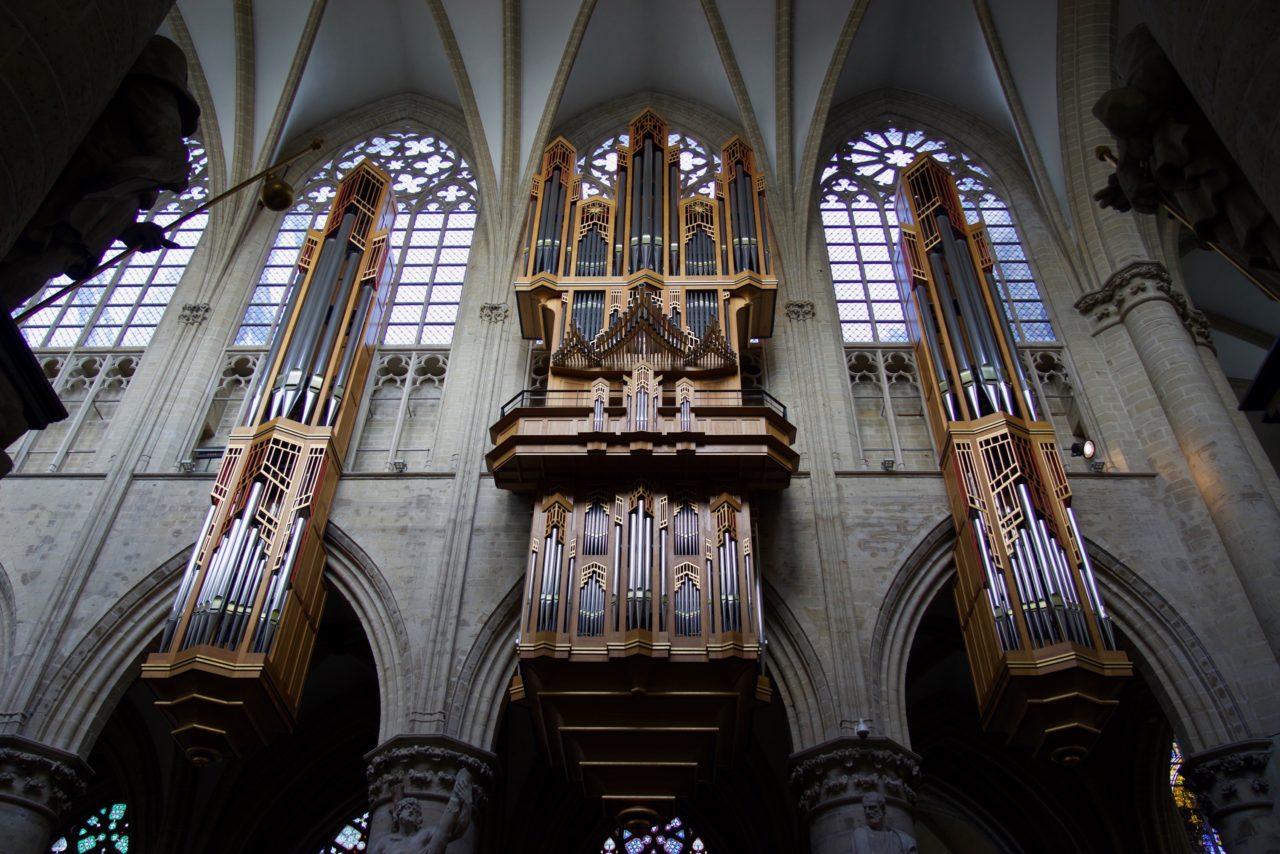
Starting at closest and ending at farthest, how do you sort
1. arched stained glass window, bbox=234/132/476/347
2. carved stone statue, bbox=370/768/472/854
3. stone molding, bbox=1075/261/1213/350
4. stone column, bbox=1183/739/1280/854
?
carved stone statue, bbox=370/768/472/854 < stone column, bbox=1183/739/1280/854 < stone molding, bbox=1075/261/1213/350 < arched stained glass window, bbox=234/132/476/347

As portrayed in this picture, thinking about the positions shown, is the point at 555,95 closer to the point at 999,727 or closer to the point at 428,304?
the point at 428,304

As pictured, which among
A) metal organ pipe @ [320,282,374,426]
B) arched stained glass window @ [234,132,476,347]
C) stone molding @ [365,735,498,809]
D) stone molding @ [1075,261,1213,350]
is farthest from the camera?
arched stained glass window @ [234,132,476,347]

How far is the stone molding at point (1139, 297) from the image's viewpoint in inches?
548

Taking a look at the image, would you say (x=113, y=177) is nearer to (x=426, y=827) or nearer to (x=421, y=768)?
(x=426, y=827)

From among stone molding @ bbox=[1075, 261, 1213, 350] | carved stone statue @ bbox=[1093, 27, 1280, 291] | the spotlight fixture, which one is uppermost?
stone molding @ bbox=[1075, 261, 1213, 350]

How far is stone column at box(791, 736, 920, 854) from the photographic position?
950 cm

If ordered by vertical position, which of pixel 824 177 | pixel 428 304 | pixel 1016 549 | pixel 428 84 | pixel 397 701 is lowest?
pixel 397 701

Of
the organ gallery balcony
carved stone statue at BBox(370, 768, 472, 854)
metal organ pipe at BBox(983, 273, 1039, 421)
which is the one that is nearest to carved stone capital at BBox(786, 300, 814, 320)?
metal organ pipe at BBox(983, 273, 1039, 421)

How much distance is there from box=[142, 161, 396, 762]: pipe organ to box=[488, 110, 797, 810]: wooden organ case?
2.16 meters

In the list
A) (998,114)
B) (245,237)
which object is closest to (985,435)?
(998,114)

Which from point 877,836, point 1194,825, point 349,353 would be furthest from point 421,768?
point 1194,825

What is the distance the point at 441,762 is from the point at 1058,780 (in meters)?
8.81

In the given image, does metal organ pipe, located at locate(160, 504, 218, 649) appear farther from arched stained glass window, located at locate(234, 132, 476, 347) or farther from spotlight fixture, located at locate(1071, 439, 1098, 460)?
spotlight fixture, located at locate(1071, 439, 1098, 460)

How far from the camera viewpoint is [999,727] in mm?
10383
